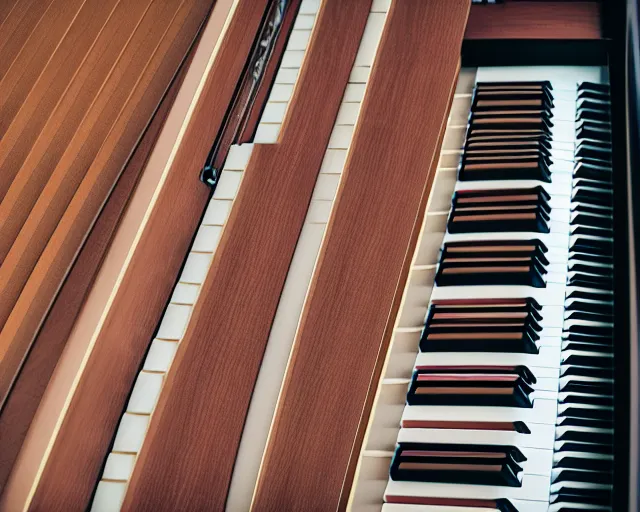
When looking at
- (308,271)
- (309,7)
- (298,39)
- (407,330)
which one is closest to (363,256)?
(308,271)

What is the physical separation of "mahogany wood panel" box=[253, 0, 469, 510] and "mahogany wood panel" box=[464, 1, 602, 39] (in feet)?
0.76

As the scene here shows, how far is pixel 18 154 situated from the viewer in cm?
167

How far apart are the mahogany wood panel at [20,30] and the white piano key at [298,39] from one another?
649mm

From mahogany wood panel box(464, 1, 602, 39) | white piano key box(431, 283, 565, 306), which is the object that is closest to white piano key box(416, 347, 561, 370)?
white piano key box(431, 283, 565, 306)

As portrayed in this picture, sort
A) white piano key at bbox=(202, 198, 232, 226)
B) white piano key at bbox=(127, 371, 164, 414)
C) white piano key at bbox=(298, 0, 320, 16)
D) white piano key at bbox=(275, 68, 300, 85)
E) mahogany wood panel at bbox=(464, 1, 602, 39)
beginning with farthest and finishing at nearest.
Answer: mahogany wood panel at bbox=(464, 1, 602, 39) → white piano key at bbox=(298, 0, 320, 16) → white piano key at bbox=(275, 68, 300, 85) → white piano key at bbox=(202, 198, 232, 226) → white piano key at bbox=(127, 371, 164, 414)

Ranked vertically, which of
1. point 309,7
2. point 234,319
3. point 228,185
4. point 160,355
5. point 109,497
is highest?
point 309,7

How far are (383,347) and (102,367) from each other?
57 cm

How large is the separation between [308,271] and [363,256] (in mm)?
129

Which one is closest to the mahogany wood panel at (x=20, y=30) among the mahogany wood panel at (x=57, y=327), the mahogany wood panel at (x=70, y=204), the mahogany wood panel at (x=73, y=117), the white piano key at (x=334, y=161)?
the mahogany wood panel at (x=73, y=117)

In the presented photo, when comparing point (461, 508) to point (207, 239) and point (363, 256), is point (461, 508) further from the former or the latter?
point (207, 239)

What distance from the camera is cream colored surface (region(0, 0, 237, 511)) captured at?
1.32m

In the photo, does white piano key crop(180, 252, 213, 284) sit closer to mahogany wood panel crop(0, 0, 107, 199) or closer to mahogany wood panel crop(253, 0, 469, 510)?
mahogany wood panel crop(253, 0, 469, 510)

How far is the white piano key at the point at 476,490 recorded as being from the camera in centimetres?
154

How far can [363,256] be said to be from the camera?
1622mm
